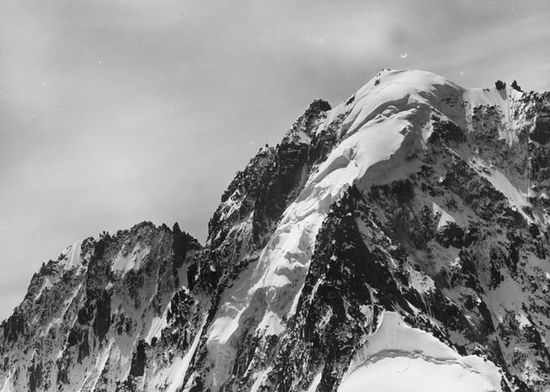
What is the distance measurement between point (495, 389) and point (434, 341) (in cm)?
1605

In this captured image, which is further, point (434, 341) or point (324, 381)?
point (324, 381)

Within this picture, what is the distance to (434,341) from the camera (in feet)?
480

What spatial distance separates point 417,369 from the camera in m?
138

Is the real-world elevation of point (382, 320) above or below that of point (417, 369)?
above

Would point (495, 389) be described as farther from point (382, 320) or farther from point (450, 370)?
point (382, 320)

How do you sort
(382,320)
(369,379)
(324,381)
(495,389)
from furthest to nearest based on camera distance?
(324,381) < (382,320) < (369,379) < (495,389)

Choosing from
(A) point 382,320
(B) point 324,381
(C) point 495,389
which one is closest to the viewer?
(C) point 495,389

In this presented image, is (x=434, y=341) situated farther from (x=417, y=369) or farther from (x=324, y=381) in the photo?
(x=324, y=381)

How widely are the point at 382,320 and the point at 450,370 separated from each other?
26.7 metres

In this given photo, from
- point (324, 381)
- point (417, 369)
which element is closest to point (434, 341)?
point (417, 369)

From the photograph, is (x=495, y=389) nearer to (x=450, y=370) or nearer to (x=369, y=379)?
(x=450, y=370)

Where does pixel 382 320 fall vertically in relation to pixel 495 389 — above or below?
above

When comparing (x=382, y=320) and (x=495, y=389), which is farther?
(x=382, y=320)

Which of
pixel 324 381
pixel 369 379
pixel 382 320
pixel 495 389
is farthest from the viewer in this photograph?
pixel 324 381
